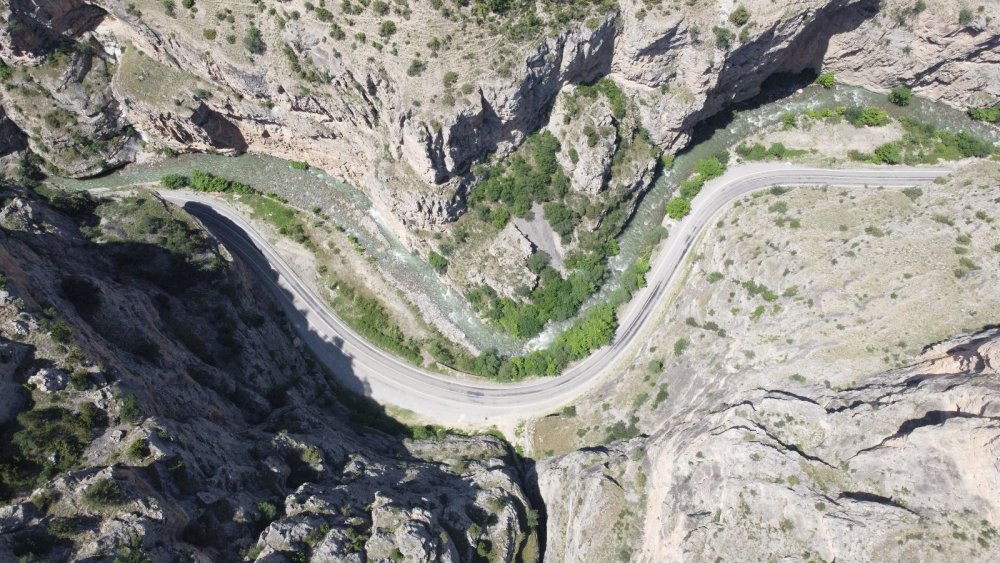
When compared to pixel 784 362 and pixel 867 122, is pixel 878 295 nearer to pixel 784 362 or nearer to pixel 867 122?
pixel 784 362

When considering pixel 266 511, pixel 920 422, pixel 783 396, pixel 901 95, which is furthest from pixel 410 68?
pixel 901 95

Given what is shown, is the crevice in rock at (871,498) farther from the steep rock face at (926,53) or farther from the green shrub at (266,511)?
the steep rock face at (926,53)

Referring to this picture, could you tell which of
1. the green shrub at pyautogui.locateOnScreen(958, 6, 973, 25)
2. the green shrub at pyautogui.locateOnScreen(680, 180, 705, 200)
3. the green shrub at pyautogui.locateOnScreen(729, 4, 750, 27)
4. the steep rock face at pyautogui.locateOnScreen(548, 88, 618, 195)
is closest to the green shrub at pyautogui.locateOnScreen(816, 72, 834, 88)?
the green shrub at pyautogui.locateOnScreen(958, 6, 973, 25)

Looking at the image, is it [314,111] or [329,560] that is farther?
[314,111]

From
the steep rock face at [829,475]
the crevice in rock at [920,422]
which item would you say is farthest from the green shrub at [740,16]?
the crevice in rock at [920,422]

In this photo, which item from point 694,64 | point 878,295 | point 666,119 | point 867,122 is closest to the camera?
point 878,295

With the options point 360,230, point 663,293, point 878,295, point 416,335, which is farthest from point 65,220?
point 878,295
